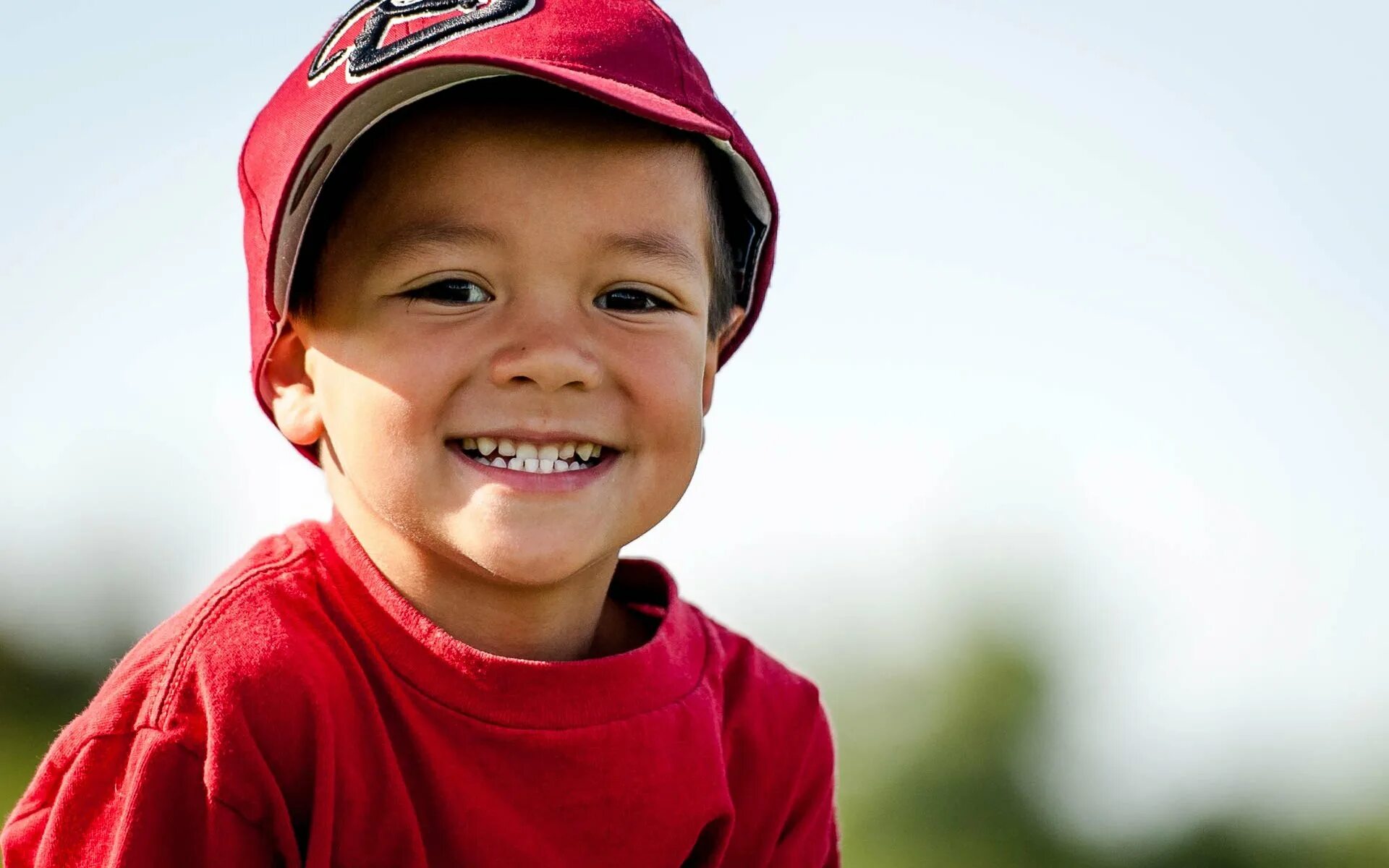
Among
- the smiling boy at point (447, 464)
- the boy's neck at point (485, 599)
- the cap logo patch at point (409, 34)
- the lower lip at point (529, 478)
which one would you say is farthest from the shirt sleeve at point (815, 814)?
the cap logo patch at point (409, 34)

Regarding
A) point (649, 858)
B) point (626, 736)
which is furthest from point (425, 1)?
point (649, 858)

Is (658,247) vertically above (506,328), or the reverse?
(658,247)

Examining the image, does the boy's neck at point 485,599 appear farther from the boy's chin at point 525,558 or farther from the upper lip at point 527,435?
the upper lip at point 527,435

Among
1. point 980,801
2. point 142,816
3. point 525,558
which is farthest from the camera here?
point 980,801

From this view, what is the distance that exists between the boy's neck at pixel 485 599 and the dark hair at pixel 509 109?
1.06ft

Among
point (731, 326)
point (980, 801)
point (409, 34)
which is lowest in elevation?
point (980, 801)

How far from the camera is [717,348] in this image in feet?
7.79

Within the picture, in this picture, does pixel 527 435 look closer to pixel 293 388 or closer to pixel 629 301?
pixel 629 301

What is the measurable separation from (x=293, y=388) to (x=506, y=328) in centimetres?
40

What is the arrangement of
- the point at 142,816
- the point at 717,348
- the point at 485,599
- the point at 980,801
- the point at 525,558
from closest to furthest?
the point at 142,816 → the point at 525,558 → the point at 485,599 → the point at 717,348 → the point at 980,801

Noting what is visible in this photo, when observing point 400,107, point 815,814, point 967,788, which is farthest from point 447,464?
point 967,788

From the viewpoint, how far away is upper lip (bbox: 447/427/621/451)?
195cm

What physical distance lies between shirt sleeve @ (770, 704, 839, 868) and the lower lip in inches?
27.1

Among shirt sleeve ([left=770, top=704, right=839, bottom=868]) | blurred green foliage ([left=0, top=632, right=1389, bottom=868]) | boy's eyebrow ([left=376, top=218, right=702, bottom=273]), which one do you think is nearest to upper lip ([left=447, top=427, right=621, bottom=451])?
boy's eyebrow ([left=376, top=218, right=702, bottom=273])
